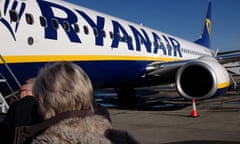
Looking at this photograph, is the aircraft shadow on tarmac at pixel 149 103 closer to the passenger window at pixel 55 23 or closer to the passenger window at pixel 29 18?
the passenger window at pixel 55 23

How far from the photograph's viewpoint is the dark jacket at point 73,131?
1367 millimetres

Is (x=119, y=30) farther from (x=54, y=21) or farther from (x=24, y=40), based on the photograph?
(x=24, y=40)

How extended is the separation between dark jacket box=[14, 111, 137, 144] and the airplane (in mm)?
4282

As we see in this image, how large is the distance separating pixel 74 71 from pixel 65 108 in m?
0.18

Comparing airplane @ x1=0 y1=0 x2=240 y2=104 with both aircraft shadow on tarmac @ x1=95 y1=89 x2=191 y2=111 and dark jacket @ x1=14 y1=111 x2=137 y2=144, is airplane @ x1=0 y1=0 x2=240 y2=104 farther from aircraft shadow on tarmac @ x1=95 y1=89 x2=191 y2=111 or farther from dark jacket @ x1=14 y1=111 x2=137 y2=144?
dark jacket @ x1=14 y1=111 x2=137 y2=144

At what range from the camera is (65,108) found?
1491 mm

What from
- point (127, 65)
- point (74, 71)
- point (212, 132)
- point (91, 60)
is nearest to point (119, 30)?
point (127, 65)

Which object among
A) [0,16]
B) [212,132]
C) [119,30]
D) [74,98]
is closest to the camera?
[74,98]

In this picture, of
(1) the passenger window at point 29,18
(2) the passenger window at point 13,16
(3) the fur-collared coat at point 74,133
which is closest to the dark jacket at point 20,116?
(3) the fur-collared coat at point 74,133

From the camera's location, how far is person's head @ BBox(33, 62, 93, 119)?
149 centimetres

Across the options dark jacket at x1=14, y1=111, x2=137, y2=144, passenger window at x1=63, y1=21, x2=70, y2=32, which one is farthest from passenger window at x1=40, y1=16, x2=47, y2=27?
dark jacket at x1=14, y1=111, x2=137, y2=144

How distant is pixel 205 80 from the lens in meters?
10.2

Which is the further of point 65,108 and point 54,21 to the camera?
point 54,21

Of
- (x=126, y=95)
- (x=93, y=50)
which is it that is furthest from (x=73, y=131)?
(x=126, y=95)
